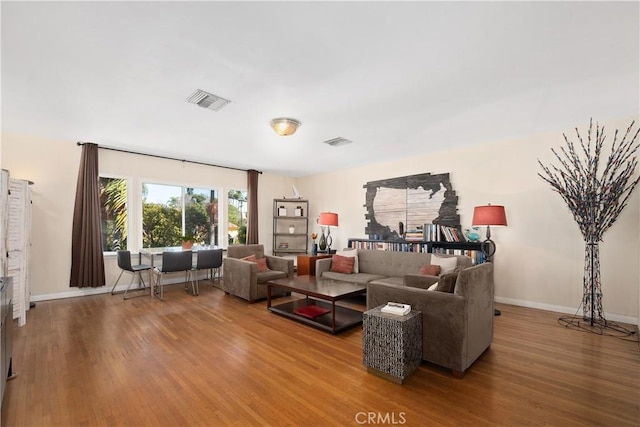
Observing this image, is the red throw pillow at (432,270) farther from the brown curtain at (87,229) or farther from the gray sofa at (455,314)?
the brown curtain at (87,229)

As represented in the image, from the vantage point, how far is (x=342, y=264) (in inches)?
188

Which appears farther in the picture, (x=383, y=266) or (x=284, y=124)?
(x=383, y=266)

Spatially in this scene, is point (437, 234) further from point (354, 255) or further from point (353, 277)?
point (353, 277)

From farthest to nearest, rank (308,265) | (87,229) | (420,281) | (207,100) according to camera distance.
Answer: (308,265)
(87,229)
(420,281)
(207,100)

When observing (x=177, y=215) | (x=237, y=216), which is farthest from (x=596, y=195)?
(x=177, y=215)

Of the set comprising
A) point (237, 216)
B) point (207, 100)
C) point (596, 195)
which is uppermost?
point (207, 100)

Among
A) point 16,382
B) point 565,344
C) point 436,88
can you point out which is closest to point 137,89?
point 16,382

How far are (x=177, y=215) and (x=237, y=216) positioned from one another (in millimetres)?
1400

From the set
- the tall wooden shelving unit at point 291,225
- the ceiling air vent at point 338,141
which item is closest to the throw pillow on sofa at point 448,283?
the ceiling air vent at point 338,141

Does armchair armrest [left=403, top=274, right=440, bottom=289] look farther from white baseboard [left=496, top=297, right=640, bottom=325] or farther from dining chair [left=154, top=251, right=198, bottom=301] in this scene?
dining chair [left=154, top=251, right=198, bottom=301]

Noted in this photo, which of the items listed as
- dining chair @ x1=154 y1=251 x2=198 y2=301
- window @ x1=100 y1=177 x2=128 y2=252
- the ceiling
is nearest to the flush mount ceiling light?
the ceiling

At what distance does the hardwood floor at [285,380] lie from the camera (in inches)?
70.6

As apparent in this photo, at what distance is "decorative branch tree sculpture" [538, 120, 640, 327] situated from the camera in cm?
333

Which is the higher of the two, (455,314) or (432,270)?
(432,270)
